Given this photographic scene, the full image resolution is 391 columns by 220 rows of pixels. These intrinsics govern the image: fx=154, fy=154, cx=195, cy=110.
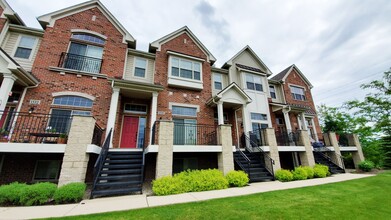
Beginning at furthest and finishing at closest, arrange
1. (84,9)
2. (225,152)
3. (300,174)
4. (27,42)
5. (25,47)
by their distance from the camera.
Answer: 1. (84,9)
2. (27,42)
3. (25,47)
4. (300,174)
5. (225,152)

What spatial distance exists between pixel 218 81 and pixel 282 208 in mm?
10539

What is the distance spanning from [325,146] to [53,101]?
19.1 m

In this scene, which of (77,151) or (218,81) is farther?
(218,81)

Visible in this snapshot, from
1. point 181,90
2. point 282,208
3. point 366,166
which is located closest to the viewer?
point 282,208

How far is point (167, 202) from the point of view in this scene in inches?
207

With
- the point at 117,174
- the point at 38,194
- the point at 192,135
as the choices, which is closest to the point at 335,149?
the point at 192,135

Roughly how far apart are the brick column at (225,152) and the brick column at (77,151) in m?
6.41

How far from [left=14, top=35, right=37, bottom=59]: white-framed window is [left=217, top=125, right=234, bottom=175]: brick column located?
12.3m

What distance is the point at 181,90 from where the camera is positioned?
11477 millimetres

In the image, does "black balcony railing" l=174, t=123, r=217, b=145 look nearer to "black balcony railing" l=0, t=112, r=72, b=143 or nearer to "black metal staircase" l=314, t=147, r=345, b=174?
"black balcony railing" l=0, t=112, r=72, b=143

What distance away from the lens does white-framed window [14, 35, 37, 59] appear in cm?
905

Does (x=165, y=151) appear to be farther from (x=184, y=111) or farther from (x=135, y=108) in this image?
(x=135, y=108)

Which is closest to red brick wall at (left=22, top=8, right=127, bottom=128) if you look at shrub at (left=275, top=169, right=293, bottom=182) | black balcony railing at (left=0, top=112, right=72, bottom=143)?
black balcony railing at (left=0, top=112, right=72, bottom=143)

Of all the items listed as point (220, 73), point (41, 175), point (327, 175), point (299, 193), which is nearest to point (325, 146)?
point (327, 175)
